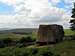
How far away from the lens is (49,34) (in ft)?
177

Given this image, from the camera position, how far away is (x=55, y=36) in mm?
54031

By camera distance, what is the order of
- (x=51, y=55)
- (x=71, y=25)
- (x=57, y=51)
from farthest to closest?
(x=71, y=25) < (x=57, y=51) < (x=51, y=55)

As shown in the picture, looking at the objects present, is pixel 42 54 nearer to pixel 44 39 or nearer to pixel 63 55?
pixel 63 55

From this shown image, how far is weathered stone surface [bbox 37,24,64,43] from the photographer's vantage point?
2108 inches

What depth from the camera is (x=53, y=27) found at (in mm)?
54750

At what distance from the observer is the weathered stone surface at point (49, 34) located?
2108 inches

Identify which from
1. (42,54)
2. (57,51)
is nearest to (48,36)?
(57,51)

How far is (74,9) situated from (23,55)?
3091cm

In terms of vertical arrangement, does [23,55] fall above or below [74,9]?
below

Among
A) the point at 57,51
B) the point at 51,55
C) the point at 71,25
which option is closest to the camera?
the point at 51,55

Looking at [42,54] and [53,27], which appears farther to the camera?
[53,27]

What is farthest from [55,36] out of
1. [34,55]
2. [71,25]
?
[34,55]

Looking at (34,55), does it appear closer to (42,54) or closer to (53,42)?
(42,54)

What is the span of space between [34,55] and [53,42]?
1482 cm
